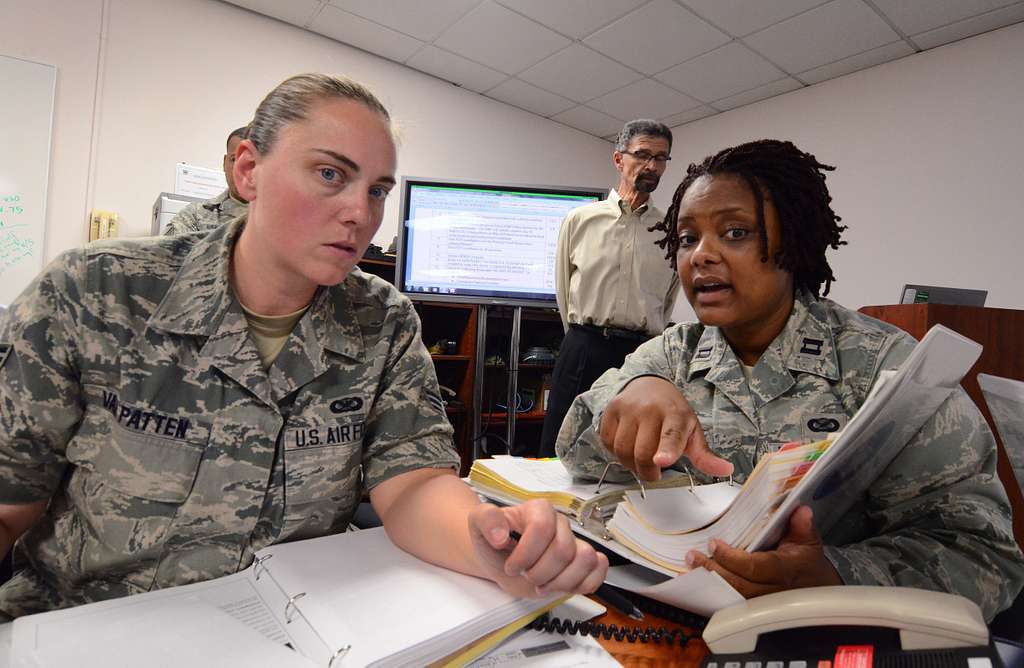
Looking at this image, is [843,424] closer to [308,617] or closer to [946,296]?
[308,617]

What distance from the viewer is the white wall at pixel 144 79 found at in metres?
2.60

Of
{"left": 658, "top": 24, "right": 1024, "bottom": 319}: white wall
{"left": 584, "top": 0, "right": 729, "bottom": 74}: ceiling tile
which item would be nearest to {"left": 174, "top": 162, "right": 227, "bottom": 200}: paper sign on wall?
{"left": 584, "top": 0, "right": 729, "bottom": 74}: ceiling tile

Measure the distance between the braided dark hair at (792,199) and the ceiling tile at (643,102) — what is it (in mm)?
3051

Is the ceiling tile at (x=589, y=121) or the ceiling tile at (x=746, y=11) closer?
the ceiling tile at (x=746, y=11)

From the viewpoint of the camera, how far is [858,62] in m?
3.33

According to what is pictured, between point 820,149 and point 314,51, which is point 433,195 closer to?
point 314,51

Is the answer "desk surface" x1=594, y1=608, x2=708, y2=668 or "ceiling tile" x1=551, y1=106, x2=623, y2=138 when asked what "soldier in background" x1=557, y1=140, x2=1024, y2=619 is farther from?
"ceiling tile" x1=551, y1=106, x2=623, y2=138

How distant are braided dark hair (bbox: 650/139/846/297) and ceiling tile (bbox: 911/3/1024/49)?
113 inches

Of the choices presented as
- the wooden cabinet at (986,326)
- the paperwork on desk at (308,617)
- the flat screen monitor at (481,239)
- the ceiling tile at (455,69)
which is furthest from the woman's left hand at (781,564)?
the ceiling tile at (455,69)

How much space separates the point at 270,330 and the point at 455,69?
3292mm

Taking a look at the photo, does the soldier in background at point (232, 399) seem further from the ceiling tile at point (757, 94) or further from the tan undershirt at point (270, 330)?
the ceiling tile at point (757, 94)

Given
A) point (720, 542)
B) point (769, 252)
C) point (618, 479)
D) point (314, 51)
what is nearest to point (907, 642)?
point (720, 542)

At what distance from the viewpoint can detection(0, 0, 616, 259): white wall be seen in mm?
2602

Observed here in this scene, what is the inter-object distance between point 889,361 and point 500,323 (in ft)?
8.07
